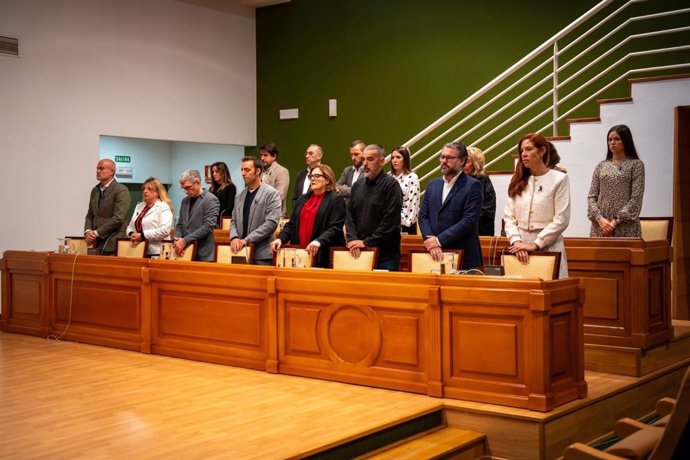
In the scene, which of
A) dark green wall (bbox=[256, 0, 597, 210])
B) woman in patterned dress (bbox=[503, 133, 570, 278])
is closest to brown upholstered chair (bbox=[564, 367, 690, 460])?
woman in patterned dress (bbox=[503, 133, 570, 278])

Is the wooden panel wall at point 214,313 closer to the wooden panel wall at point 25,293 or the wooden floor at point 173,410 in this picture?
the wooden floor at point 173,410

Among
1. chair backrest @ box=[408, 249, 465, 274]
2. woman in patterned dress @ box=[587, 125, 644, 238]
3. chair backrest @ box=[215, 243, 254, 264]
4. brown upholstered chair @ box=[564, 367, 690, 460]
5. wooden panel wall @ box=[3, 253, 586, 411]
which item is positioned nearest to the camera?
brown upholstered chair @ box=[564, 367, 690, 460]

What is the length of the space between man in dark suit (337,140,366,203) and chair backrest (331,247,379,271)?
1725mm

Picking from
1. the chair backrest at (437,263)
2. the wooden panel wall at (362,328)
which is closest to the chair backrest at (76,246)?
the wooden panel wall at (362,328)

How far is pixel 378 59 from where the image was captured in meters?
10.0

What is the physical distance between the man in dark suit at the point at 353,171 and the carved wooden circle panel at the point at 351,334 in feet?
7.26

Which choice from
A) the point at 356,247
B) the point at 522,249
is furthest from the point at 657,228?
the point at 356,247

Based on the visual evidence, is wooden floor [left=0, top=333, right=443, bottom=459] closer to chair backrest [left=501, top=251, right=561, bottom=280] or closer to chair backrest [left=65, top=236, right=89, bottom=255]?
chair backrest [left=501, top=251, right=561, bottom=280]

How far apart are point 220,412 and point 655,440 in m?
2.32

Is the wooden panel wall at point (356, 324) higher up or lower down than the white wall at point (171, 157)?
lower down

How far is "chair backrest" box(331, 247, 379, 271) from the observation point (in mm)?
5051

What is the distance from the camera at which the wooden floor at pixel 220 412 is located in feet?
11.8

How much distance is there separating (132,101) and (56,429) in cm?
628

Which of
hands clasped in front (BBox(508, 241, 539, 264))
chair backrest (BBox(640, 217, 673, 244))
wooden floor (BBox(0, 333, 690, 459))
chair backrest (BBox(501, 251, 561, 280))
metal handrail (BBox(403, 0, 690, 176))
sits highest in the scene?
metal handrail (BBox(403, 0, 690, 176))
